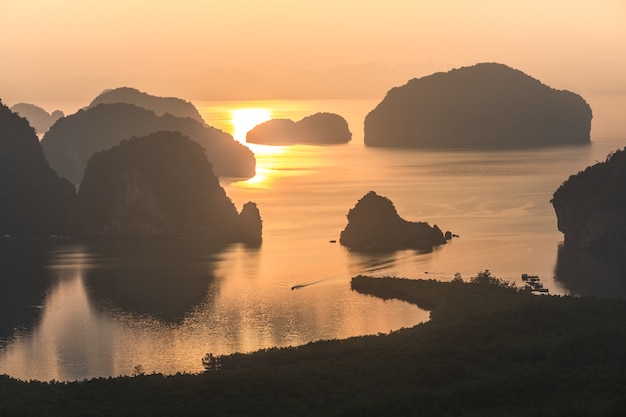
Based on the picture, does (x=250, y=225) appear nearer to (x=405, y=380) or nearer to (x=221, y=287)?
(x=221, y=287)

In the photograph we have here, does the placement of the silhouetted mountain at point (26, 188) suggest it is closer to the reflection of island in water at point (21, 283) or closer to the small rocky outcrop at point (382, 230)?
the reflection of island in water at point (21, 283)

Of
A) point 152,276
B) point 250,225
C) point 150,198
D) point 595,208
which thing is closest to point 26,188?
point 150,198

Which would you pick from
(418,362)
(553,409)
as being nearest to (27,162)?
(418,362)

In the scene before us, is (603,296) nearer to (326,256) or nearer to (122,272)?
(326,256)

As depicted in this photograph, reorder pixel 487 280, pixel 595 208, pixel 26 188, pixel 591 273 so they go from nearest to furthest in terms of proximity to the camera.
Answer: pixel 487 280, pixel 591 273, pixel 595 208, pixel 26 188

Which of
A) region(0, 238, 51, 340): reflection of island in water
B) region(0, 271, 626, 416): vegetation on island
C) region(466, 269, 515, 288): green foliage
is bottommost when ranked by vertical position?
region(0, 238, 51, 340): reflection of island in water

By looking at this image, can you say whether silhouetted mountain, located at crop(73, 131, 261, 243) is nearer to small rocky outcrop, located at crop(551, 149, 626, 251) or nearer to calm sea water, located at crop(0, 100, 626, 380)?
calm sea water, located at crop(0, 100, 626, 380)

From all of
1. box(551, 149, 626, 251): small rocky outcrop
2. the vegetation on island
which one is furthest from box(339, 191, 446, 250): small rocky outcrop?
the vegetation on island
